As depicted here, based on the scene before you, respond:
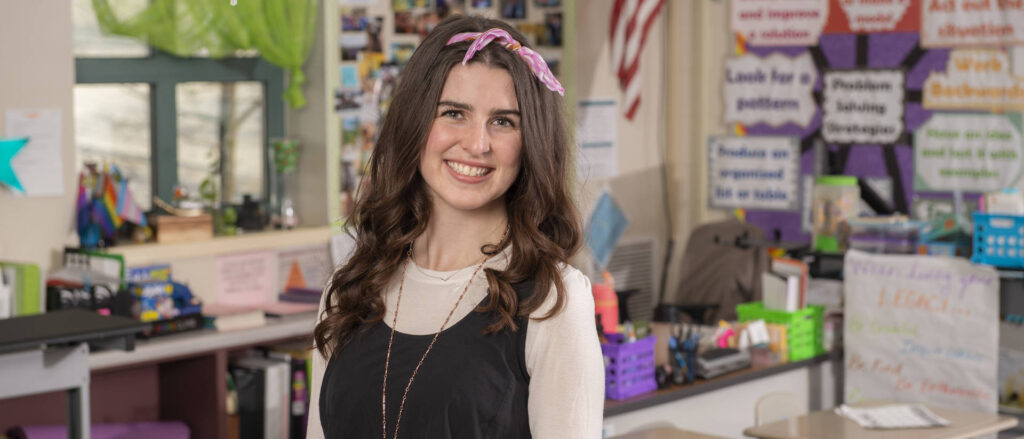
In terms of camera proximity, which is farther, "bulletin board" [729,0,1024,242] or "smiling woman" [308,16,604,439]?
"bulletin board" [729,0,1024,242]

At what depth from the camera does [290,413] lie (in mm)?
4355

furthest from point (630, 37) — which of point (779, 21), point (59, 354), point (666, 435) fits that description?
point (59, 354)

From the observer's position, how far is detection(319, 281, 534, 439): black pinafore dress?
1.54 m

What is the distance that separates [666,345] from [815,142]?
2119 mm

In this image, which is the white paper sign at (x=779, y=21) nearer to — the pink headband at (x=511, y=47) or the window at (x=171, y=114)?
the window at (x=171, y=114)

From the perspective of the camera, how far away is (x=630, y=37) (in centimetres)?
600

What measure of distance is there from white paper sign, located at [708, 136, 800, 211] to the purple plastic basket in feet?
8.48

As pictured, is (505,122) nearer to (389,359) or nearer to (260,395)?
(389,359)

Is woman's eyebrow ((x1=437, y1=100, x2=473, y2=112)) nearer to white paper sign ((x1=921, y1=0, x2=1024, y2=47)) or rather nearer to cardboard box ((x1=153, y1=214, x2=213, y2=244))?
cardboard box ((x1=153, y1=214, x2=213, y2=244))

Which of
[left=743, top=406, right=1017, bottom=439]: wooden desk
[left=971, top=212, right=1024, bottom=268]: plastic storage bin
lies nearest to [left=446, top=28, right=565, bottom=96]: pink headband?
[left=743, top=406, right=1017, bottom=439]: wooden desk

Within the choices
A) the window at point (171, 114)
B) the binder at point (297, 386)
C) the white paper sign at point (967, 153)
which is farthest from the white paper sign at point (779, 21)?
the binder at point (297, 386)

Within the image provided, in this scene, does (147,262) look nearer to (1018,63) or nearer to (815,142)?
(815,142)

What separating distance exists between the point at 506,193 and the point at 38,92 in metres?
2.75

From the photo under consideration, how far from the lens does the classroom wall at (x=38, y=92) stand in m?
3.90
